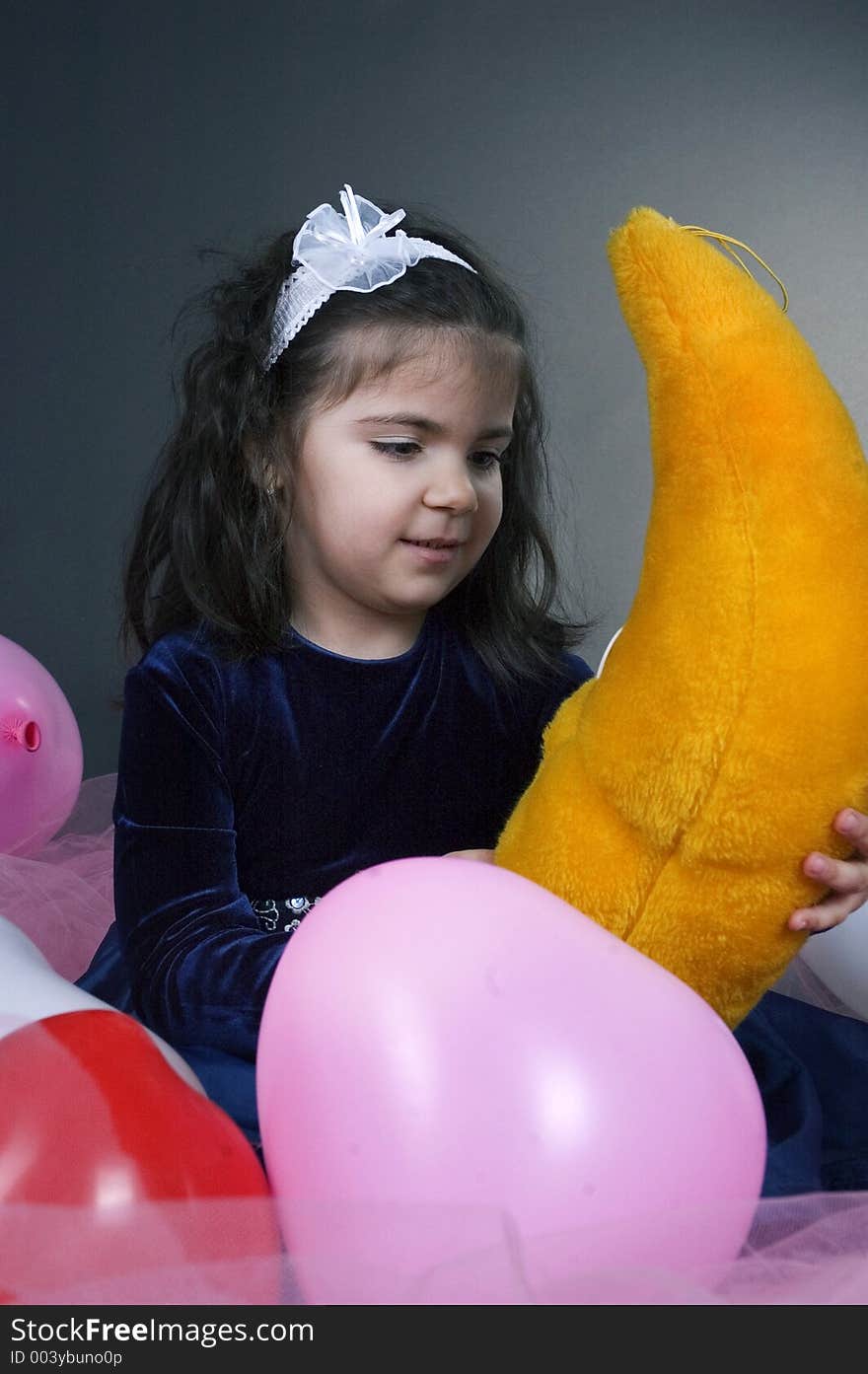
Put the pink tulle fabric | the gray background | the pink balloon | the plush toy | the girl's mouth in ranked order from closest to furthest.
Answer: the pink tulle fabric, the plush toy, the girl's mouth, the pink balloon, the gray background

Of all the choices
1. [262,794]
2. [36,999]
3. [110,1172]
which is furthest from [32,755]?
[110,1172]

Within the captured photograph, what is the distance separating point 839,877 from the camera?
880mm

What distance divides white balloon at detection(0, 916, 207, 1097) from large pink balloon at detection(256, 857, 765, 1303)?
14cm

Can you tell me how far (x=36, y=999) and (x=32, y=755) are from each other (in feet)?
2.68

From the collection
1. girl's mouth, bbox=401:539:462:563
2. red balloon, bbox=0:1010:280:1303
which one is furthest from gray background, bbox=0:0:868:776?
red balloon, bbox=0:1010:280:1303

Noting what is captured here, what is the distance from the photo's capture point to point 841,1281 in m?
0.69

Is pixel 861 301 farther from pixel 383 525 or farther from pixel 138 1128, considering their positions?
pixel 138 1128

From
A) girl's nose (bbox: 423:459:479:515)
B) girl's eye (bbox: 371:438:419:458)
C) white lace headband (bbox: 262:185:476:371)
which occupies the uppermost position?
white lace headband (bbox: 262:185:476:371)

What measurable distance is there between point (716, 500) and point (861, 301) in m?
2.05

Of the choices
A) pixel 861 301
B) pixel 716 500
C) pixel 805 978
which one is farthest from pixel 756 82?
pixel 716 500

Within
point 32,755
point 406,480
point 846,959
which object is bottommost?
point 32,755

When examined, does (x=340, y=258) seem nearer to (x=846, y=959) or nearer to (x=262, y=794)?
(x=262, y=794)

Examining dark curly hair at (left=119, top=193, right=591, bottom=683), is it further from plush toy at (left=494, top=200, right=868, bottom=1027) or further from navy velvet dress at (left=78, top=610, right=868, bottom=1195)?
plush toy at (left=494, top=200, right=868, bottom=1027)

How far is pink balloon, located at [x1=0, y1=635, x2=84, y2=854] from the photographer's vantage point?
1.62 m
